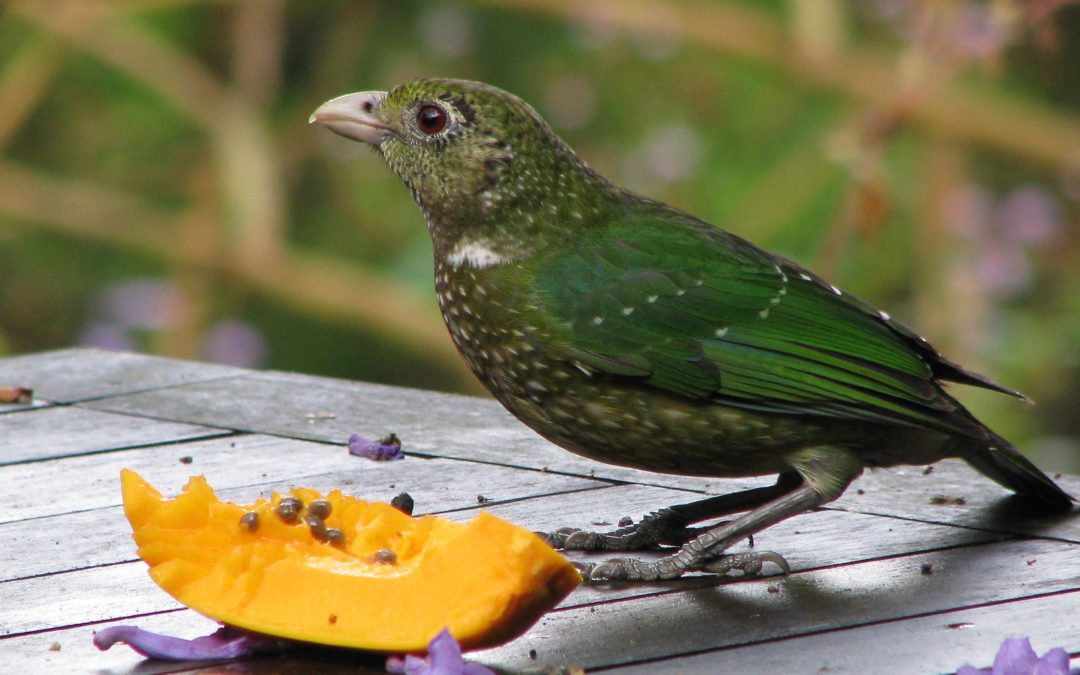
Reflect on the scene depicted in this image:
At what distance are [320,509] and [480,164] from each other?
2.88ft

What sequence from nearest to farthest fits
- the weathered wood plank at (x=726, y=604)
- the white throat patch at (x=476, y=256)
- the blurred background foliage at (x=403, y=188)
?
1. the weathered wood plank at (x=726, y=604)
2. the white throat patch at (x=476, y=256)
3. the blurred background foliage at (x=403, y=188)

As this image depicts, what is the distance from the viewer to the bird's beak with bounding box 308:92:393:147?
3.35 meters

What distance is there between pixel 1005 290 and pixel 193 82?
136 inches

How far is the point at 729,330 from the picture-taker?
2986mm

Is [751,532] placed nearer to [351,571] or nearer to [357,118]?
[351,571]

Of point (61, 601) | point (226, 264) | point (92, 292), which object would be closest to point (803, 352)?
point (61, 601)

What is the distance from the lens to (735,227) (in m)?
7.01

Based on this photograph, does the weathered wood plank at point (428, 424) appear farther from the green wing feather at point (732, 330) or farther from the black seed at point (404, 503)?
the black seed at point (404, 503)

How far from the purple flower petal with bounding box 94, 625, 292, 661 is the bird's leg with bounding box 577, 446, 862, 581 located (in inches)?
21.9

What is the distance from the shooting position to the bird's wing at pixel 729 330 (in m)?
2.88

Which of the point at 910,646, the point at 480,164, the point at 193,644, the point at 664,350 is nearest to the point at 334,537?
the point at 193,644

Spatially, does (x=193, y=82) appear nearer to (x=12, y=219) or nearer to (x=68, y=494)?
(x=12, y=219)

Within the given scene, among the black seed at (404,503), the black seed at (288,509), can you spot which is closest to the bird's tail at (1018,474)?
the black seed at (404,503)

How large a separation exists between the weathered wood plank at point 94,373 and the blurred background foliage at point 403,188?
8.96 ft
